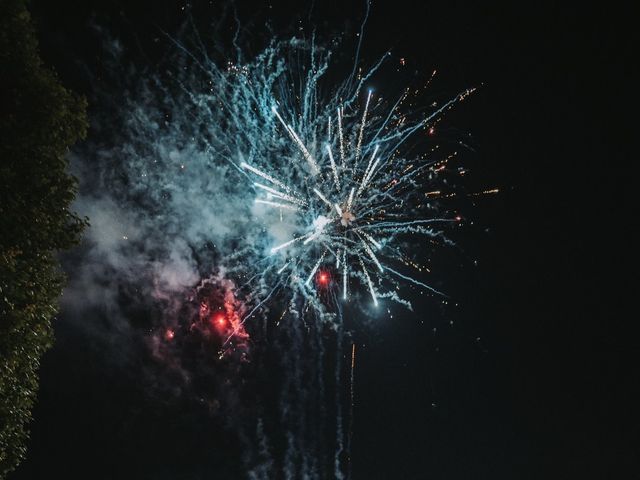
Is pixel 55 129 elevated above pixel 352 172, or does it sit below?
below

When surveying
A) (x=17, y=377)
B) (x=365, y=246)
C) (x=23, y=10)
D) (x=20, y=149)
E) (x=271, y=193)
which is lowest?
(x=17, y=377)

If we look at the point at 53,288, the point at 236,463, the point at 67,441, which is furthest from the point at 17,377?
the point at 236,463

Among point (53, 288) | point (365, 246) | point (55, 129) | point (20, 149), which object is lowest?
point (53, 288)

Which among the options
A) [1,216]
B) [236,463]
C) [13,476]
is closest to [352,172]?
[1,216]

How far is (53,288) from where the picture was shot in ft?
19.0

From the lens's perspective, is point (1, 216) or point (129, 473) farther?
point (129, 473)

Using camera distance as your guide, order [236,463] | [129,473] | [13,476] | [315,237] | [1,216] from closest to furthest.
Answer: [1,216]
[315,237]
[13,476]
[129,473]
[236,463]

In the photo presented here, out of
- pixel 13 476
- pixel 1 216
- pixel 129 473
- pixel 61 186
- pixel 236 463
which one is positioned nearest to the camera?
pixel 1 216

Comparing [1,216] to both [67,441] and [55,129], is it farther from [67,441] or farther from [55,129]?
[67,441]

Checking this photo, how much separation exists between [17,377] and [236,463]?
41.9 ft

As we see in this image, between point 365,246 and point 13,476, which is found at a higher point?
point 365,246

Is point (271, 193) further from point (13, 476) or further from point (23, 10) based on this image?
point (13, 476)

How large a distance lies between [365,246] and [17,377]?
7.68m

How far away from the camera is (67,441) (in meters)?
14.0
